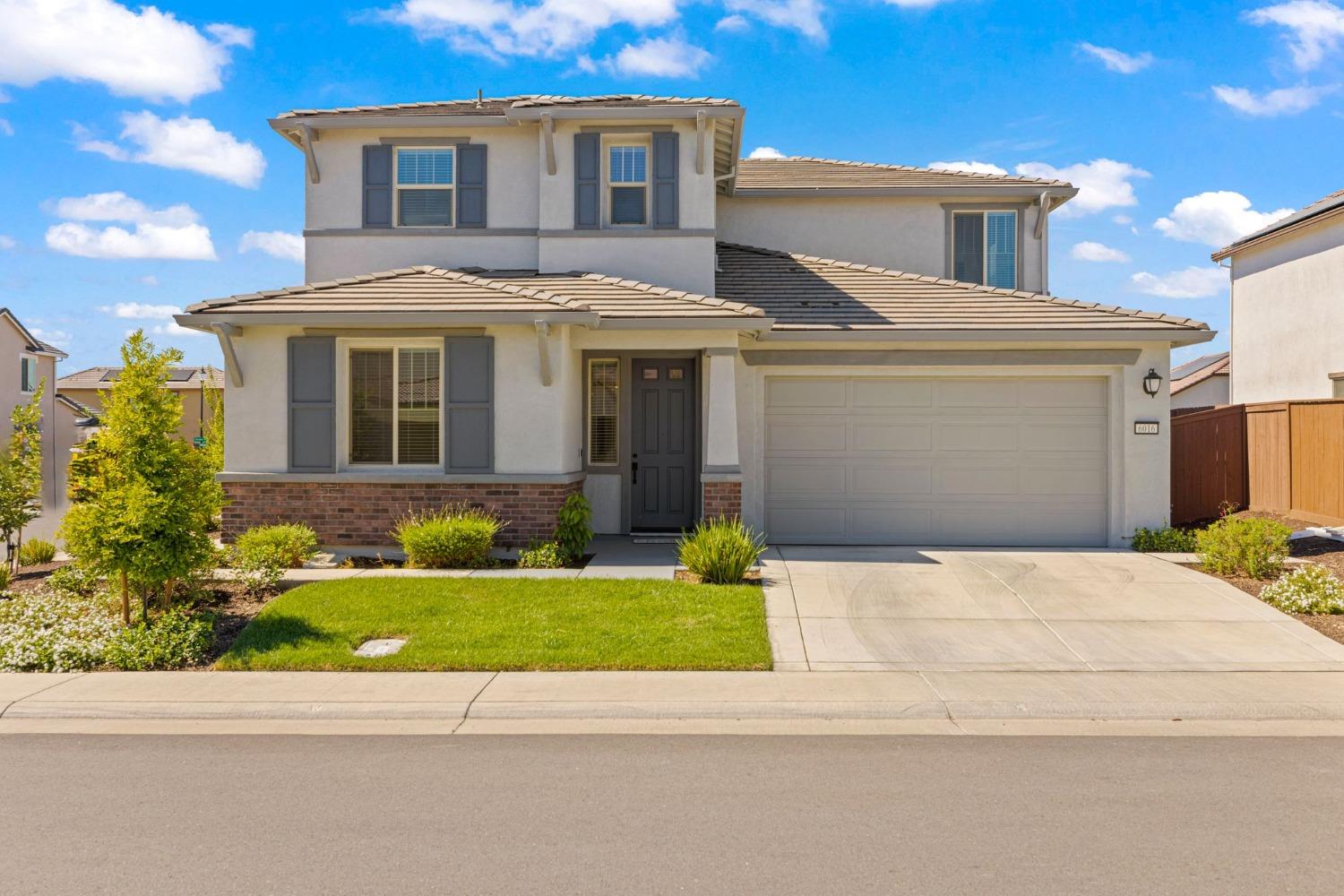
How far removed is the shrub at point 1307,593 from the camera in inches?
380

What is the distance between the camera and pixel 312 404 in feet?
41.4

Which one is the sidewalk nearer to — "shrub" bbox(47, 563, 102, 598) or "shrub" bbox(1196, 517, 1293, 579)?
"shrub" bbox(47, 563, 102, 598)

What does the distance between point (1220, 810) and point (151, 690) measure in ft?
23.2

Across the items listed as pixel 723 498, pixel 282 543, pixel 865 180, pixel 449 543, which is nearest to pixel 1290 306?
pixel 865 180

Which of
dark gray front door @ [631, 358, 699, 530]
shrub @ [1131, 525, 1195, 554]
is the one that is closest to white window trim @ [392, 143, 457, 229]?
dark gray front door @ [631, 358, 699, 530]

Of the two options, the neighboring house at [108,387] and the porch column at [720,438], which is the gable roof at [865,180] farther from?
the neighboring house at [108,387]

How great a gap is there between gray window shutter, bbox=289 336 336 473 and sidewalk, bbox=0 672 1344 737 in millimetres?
5089

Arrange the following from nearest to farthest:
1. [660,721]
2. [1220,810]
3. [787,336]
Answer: [1220,810] → [660,721] → [787,336]

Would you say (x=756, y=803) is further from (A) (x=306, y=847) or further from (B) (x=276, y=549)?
(B) (x=276, y=549)

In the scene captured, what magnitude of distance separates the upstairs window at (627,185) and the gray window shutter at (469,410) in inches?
144

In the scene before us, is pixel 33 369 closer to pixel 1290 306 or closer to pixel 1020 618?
pixel 1020 618

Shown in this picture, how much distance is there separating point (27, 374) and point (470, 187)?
115 feet

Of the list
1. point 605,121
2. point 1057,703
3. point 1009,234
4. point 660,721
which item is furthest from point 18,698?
point 1009,234

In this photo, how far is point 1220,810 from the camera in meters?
5.16
